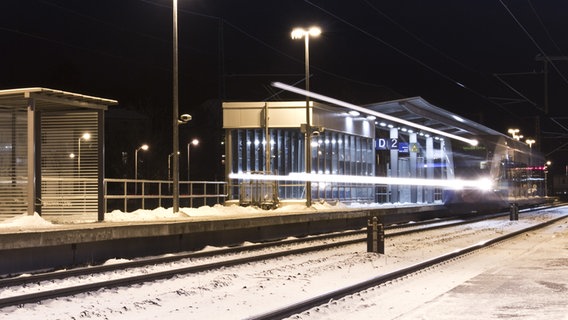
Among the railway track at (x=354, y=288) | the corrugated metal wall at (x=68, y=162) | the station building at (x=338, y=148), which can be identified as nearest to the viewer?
the railway track at (x=354, y=288)

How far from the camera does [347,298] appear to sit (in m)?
10.5

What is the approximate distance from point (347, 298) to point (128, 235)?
788 cm

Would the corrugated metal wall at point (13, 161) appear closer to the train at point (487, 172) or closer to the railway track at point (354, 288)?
the railway track at point (354, 288)

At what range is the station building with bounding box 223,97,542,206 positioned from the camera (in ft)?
107

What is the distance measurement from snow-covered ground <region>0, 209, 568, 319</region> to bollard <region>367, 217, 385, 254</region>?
64 centimetres

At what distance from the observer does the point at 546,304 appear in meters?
9.55

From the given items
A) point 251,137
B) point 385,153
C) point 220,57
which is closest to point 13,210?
point 251,137

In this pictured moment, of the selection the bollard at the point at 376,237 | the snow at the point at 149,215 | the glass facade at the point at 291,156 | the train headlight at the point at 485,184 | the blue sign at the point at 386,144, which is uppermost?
the blue sign at the point at 386,144

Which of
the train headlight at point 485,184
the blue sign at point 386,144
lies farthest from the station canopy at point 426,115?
the train headlight at point 485,184

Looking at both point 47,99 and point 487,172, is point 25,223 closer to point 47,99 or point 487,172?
point 47,99

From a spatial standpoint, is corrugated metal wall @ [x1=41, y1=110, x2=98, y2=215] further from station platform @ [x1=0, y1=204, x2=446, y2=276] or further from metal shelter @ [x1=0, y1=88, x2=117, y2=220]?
station platform @ [x1=0, y1=204, x2=446, y2=276]

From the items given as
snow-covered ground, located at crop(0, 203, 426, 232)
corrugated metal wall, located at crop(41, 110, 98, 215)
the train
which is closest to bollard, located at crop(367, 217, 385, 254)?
snow-covered ground, located at crop(0, 203, 426, 232)

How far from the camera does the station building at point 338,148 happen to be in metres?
32.5

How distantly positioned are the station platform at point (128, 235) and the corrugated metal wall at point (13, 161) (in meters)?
1.11
